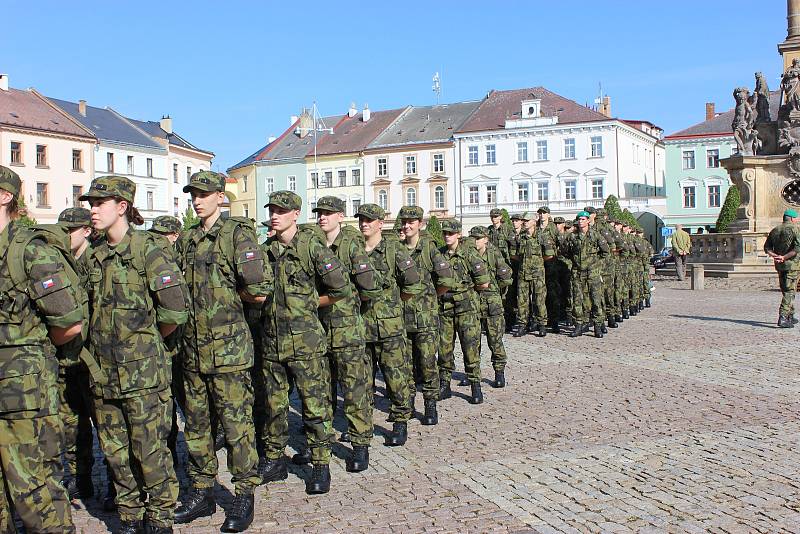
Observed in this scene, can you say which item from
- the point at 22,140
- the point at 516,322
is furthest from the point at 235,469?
the point at 22,140

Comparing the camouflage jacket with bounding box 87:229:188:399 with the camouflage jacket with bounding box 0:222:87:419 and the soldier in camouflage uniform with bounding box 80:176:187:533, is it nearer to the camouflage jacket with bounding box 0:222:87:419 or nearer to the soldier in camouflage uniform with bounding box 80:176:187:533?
the soldier in camouflage uniform with bounding box 80:176:187:533

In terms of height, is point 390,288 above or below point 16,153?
below

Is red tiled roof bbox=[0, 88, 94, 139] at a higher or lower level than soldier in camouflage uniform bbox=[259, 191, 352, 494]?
higher

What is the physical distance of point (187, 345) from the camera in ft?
19.7

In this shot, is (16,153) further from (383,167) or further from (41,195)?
(383,167)

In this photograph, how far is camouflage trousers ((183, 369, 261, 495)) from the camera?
591 cm

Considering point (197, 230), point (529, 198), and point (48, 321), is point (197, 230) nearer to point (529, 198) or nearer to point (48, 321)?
point (48, 321)

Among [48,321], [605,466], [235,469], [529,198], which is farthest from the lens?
[529,198]

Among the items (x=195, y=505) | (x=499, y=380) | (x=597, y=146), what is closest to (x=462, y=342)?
(x=499, y=380)

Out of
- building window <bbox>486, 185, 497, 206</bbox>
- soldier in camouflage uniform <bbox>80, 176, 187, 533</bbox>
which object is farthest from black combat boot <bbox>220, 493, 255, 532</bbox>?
building window <bbox>486, 185, 497, 206</bbox>

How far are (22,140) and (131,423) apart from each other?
58.1 meters

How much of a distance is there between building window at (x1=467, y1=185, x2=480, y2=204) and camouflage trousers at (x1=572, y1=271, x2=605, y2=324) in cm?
5330

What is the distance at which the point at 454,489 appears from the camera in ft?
21.6

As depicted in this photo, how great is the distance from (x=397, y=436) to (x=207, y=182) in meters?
3.15
